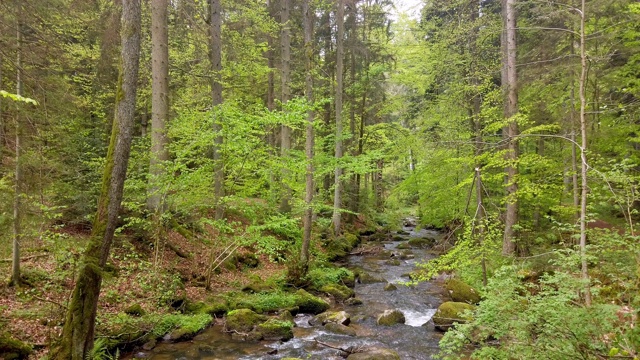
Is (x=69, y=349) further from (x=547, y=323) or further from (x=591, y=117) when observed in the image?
(x=591, y=117)

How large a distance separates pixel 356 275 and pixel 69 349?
35.1 feet

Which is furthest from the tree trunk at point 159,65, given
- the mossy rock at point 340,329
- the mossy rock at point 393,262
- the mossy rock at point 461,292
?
the mossy rock at point 393,262

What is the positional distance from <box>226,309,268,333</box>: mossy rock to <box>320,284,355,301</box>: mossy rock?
321cm

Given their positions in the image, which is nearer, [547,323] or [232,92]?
[547,323]

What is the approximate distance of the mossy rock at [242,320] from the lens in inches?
351

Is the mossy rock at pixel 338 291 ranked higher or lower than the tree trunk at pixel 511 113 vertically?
lower

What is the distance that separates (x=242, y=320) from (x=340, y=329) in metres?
Result: 2.47

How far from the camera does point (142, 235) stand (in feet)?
36.2

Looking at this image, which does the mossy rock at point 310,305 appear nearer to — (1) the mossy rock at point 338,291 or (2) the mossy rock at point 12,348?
(1) the mossy rock at point 338,291

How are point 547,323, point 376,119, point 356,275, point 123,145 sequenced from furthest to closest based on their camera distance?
point 376,119
point 356,275
point 123,145
point 547,323

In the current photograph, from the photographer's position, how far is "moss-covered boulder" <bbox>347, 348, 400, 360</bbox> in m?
7.46

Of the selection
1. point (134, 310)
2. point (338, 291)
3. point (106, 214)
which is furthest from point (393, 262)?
point (106, 214)

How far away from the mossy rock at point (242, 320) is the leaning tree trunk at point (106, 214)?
371cm

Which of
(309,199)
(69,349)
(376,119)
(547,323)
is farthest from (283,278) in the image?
(376,119)
